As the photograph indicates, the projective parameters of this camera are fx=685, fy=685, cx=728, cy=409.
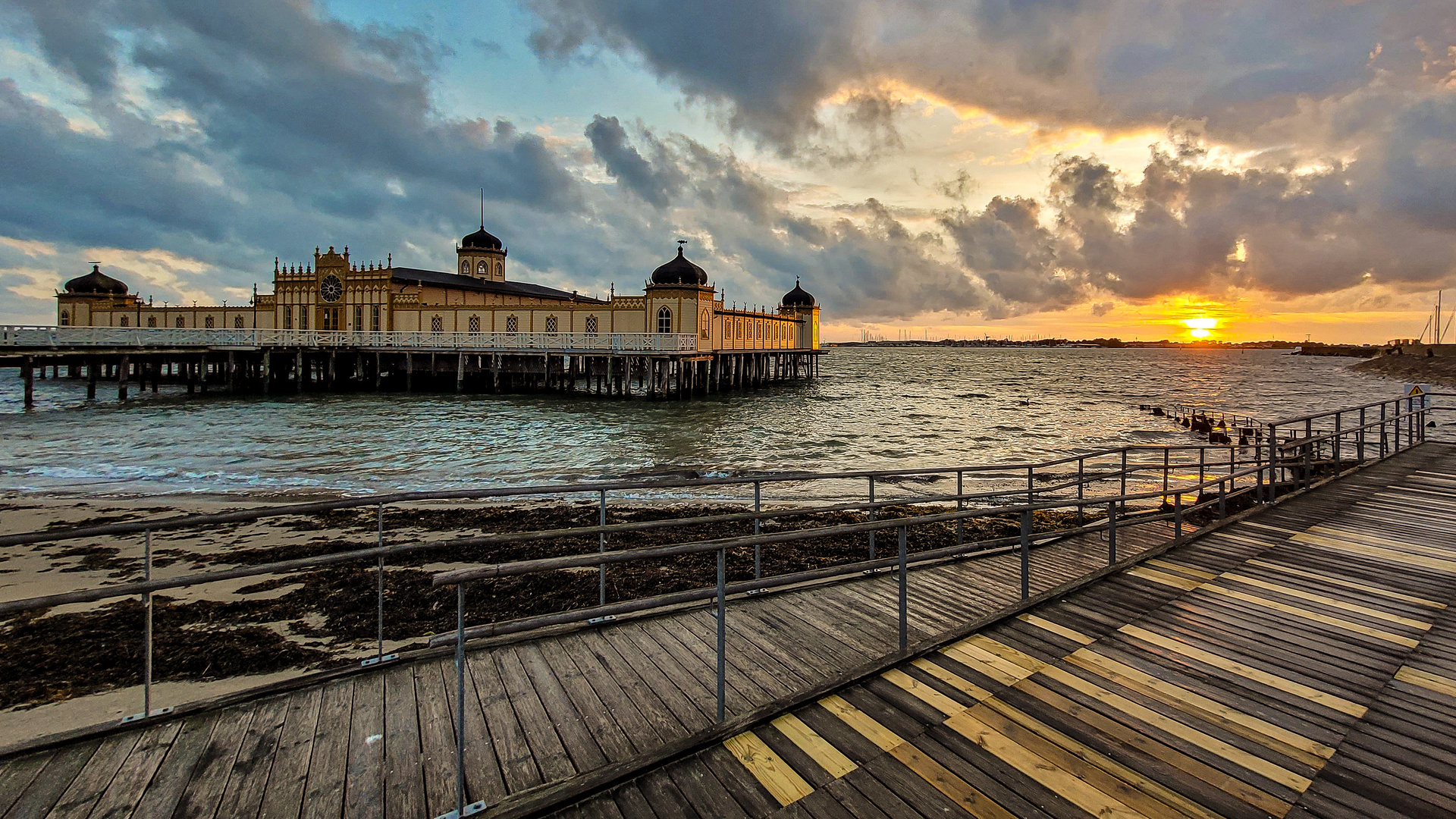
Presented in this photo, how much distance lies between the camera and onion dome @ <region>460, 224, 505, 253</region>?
2404 inches

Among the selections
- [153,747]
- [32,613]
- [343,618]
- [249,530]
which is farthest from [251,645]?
[249,530]

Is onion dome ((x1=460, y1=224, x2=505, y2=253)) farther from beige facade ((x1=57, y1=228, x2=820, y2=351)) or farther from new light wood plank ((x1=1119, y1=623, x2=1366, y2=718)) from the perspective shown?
new light wood plank ((x1=1119, y1=623, x2=1366, y2=718))

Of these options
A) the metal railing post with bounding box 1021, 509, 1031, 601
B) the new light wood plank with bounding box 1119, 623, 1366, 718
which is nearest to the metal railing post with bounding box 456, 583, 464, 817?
the metal railing post with bounding box 1021, 509, 1031, 601

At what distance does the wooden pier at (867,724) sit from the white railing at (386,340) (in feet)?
122

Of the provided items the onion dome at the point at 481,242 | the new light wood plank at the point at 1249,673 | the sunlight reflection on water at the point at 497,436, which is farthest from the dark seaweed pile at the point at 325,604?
the onion dome at the point at 481,242

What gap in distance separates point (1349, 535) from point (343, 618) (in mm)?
10866

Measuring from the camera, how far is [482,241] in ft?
201

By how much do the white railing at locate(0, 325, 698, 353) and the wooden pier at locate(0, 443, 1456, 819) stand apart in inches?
1462

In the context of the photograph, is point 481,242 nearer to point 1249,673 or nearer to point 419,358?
point 419,358

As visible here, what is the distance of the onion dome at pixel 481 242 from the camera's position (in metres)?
61.1

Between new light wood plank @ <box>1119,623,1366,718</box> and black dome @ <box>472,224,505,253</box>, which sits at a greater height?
black dome @ <box>472,224,505,253</box>

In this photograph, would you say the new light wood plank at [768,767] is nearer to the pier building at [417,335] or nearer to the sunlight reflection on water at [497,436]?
the sunlight reflection on water at [497,436]

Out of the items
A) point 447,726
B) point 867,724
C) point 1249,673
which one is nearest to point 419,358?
point 447,726

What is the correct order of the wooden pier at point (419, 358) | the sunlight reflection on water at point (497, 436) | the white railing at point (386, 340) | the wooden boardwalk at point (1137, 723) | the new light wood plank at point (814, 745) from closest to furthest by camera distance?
1. the wooden boardwalk at point (1137, 723)
2. the new light wood plank at point (814, 745)
3. the sunlight reflection on water at point (497, 436)
4. the wooden pier at point (419, 358)
5. the white railing at point (386, 340)
